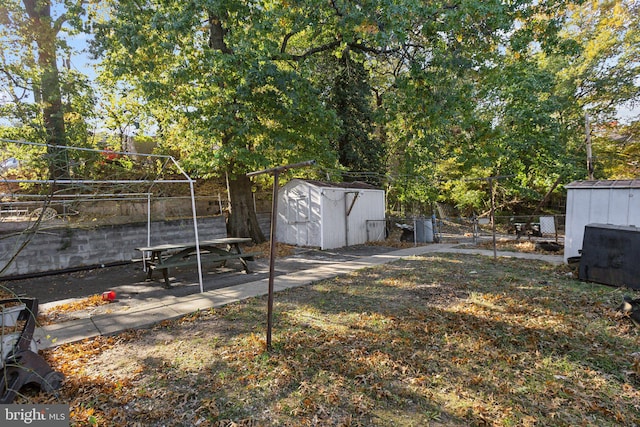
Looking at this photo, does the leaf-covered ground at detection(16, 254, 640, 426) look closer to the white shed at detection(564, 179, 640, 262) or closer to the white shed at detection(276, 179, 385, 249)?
the white shed at detection(564, 179, 640, 262)

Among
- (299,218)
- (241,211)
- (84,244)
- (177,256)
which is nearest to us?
(177,256)

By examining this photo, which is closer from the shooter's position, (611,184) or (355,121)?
(611,184)

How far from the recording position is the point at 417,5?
239 inches

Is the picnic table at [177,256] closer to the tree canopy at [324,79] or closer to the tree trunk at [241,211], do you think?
the tree canopy at [324,79]

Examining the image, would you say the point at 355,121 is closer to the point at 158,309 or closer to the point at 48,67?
the point at 48,67

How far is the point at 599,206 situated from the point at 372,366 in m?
7.50

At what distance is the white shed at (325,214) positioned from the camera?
11.0 meters

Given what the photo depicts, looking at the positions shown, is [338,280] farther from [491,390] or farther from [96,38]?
[96,38]

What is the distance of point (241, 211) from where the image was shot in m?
11.2

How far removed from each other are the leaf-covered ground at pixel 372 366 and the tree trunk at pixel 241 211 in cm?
642

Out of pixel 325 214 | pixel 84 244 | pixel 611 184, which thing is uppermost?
pixel 611 184

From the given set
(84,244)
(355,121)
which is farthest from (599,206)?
(84,244)

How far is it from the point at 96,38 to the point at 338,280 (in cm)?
916

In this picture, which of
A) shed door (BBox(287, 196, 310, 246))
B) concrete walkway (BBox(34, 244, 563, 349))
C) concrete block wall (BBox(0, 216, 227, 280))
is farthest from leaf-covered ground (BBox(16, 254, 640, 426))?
shed door (BBox(287, 196, 310, 246))
